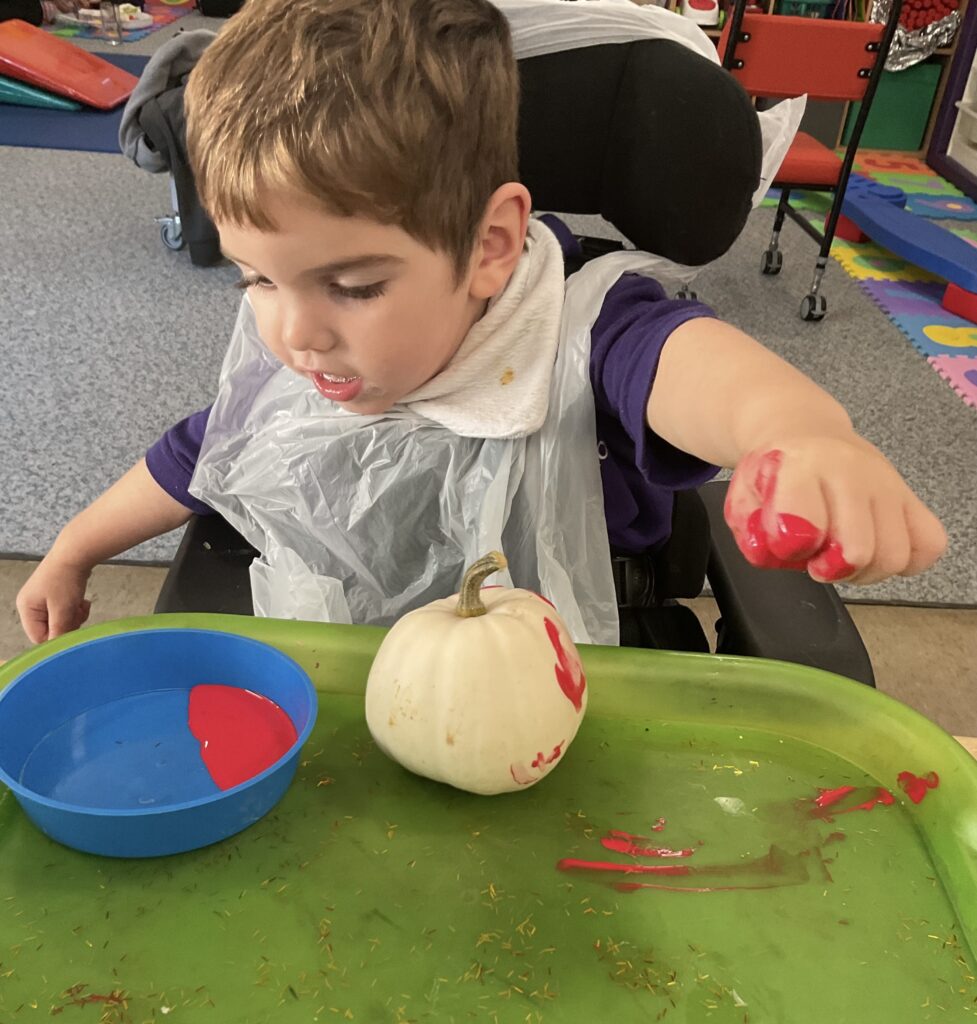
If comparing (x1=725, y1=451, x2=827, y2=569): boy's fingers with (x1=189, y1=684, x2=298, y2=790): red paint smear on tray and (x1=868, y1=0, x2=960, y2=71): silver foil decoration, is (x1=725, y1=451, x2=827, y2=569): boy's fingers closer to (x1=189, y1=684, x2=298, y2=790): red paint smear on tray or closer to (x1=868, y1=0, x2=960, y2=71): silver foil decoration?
→ (x1=189, y1=684, x2=298, y2=790): red paint smear on tray

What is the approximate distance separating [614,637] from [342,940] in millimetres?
369

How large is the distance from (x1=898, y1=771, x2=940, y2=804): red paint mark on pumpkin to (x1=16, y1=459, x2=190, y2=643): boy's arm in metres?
0.58

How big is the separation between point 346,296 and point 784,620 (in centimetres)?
35

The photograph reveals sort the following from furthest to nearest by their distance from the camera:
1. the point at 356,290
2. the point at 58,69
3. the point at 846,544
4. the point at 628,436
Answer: the point at 58,69
the point at 628,436
the point at 356,290
the point at 846,544

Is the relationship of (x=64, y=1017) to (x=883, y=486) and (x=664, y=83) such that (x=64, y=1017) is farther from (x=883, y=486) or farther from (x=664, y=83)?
(x=664, y=83)

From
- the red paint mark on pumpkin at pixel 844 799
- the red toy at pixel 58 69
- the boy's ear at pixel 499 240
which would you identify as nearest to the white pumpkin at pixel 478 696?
the red paint mark on pumpkin at pixel 844 799

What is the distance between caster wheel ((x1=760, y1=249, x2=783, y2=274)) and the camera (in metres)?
2.53

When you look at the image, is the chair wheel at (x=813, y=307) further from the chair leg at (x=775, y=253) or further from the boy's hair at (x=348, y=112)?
the boy's hair at (x=348, y=112)

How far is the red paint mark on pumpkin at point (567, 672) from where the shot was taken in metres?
0.49

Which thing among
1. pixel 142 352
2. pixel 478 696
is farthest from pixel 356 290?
pixel 142 352

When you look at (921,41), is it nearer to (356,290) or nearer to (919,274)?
(919,274)

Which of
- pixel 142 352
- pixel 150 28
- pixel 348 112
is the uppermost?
pixel 348 112

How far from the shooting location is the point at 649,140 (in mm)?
734

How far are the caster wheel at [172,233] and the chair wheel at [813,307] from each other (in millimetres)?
1500
